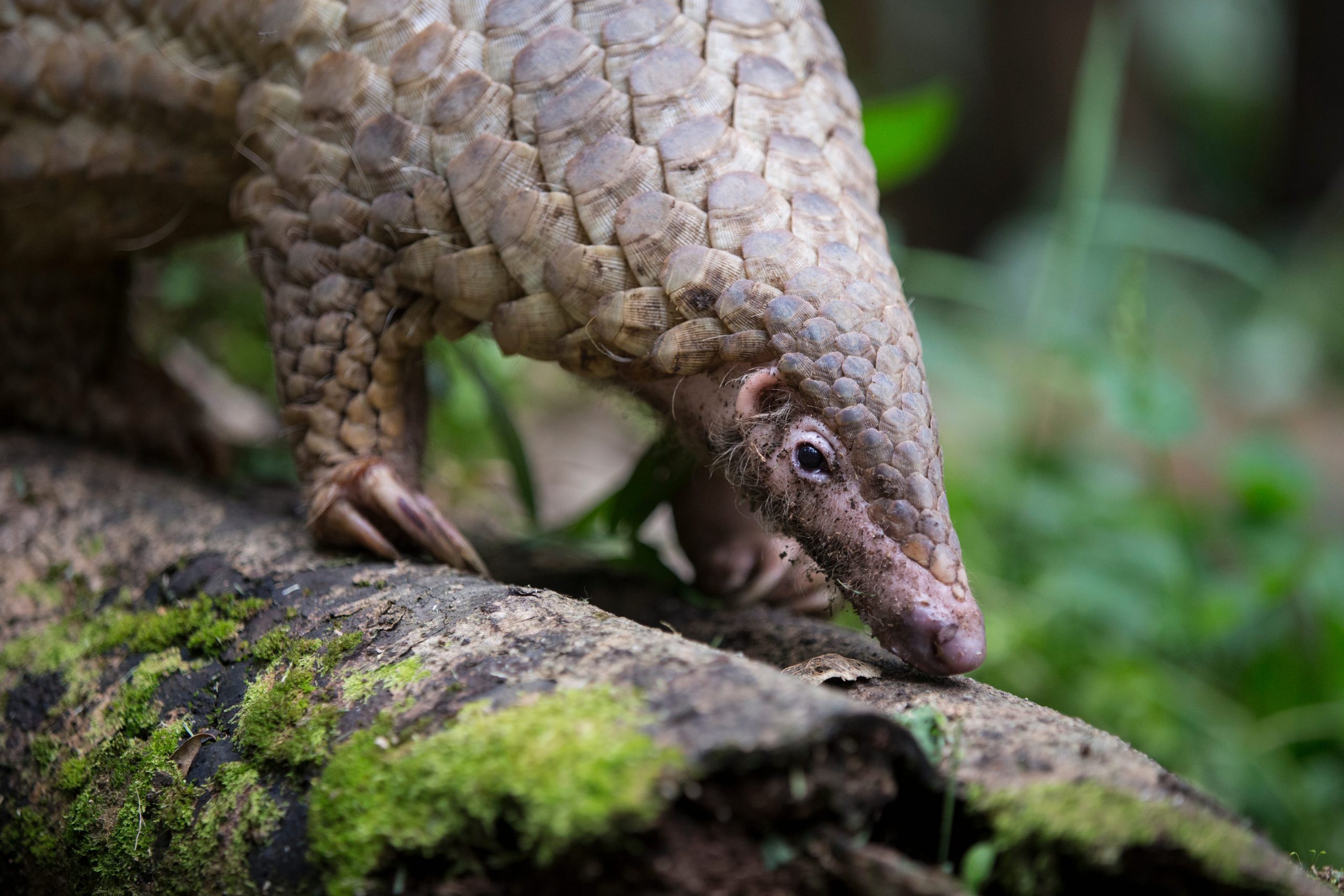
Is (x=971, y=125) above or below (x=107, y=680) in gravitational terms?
below

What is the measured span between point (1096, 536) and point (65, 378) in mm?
4305

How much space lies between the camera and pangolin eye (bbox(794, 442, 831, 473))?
89.4 inches

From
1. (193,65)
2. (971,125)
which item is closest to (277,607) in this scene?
(193,65)

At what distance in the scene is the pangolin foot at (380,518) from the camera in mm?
2637

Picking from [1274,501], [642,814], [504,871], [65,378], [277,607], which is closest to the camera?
[642,814]

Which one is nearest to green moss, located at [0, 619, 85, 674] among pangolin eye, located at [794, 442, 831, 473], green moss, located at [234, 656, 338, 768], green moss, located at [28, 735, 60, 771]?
green moss, located at [28, 735, 60, 771]

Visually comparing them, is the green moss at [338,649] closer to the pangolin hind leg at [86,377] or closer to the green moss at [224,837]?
the green moss at [224,837]

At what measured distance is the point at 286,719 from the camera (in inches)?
81.0

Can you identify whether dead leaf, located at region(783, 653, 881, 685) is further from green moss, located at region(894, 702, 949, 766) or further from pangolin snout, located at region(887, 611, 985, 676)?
green moss, located at region(894, 702, 949, 766)

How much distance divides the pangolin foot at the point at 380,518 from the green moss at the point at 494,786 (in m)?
0.81

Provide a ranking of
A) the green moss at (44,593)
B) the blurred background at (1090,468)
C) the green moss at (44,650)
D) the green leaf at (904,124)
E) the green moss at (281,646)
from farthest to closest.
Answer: the green leaf at (904,124) < the blurred background at (1090,468) < the green moss at (44,593) < the green moss at (44,650) < the green moss at (281,646)

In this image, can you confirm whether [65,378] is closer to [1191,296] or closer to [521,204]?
[521,204]

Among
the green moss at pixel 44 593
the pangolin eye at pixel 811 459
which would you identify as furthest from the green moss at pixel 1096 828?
the green moss at pixel 44 593

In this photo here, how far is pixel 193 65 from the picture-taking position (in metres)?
2.95
